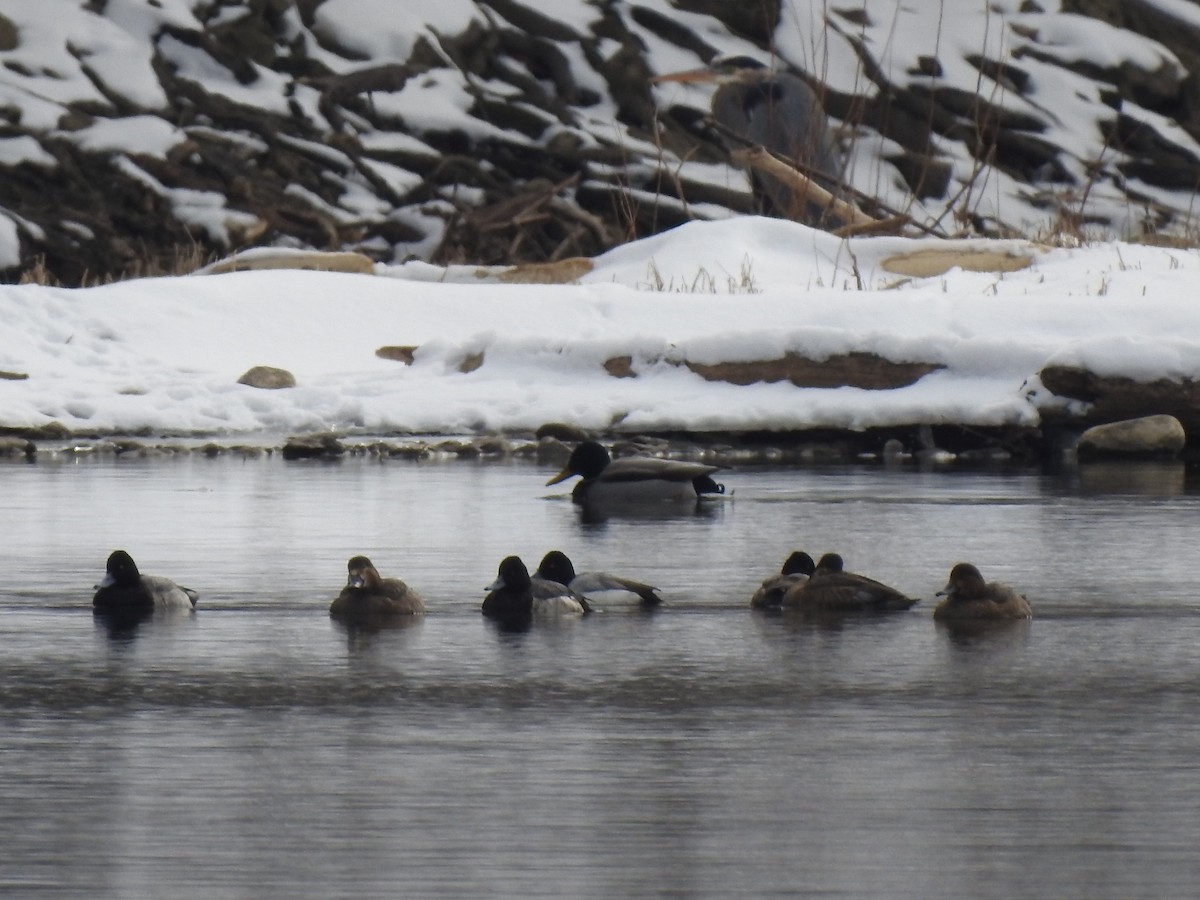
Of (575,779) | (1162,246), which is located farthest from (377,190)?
(575,779)

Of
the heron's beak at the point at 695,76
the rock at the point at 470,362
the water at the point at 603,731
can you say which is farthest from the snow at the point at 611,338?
the water at the point at 603,731

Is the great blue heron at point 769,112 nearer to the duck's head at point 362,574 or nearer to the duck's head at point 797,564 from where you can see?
the duck's head at point 797,564

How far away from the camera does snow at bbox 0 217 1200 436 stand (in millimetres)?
14281

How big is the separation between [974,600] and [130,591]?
235 cm

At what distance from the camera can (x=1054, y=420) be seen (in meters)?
13.9

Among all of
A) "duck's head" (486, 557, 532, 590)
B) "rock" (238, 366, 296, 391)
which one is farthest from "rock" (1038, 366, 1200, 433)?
"duck's head" (486, 557, 532, 590)

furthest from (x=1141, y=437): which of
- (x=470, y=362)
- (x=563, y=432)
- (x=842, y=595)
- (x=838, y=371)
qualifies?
(x=842, y=595)

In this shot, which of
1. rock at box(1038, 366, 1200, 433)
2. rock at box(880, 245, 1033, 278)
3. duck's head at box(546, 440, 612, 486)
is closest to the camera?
duck's head at box(546, 440, 612, 486)

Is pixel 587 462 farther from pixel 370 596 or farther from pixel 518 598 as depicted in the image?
pixel 370 596

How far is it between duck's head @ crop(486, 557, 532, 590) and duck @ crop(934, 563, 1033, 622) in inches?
45.2

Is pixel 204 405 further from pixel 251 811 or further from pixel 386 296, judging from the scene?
pixel 251 811

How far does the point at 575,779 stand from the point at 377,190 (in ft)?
64.6

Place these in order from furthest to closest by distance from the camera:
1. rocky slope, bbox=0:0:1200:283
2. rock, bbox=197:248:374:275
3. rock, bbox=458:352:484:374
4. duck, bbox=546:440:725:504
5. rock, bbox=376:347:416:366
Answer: rocky slope, bbox=0:0:1200:283 → rock, bbox=197:248:374:275 → rock, bbox=376:347:416:366 → rock, bbox=458:352:484:374 → duck, bbox=546:440:725:504

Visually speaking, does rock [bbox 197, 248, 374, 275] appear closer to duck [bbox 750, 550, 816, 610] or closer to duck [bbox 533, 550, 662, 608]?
duck [bbox 533, 550, 662, 608]
